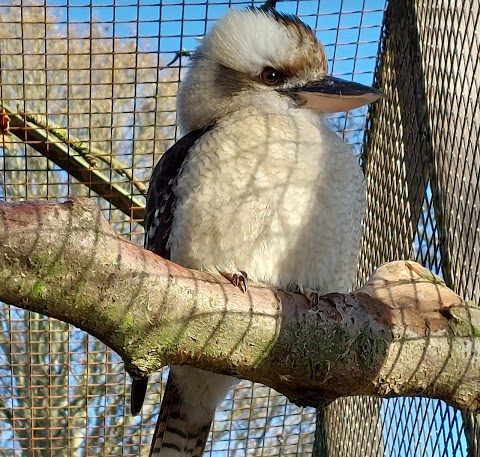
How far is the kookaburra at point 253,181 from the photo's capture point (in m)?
1.77

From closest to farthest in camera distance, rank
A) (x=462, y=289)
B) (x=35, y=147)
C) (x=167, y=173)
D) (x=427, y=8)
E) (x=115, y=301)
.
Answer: (x=115, y=301)
(x=462, y=289)
(x=167, y=173)
(x=427, y=8)
(x=35, y=147)

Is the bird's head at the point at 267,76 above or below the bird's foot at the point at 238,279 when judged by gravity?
above

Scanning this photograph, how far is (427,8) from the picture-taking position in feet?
7.17

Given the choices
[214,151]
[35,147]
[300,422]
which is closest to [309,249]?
[214,151]

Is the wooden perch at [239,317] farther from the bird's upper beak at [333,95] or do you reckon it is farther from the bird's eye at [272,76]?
the bird's eye at [272,76]

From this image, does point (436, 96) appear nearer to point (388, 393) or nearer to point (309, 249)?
point (309, 249)

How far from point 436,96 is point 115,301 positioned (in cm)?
108

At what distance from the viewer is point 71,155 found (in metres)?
2.67

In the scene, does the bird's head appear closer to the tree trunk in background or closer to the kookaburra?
the kookaburra

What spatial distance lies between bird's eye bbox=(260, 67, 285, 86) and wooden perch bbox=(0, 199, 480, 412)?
0.63 m

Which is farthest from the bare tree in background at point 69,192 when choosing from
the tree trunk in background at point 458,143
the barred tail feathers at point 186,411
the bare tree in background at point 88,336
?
the tree trunk in background at point 458,143

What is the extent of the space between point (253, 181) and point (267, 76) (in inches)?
15.9

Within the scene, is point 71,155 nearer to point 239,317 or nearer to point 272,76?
point 272,76

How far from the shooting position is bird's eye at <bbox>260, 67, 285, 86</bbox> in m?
2.07
